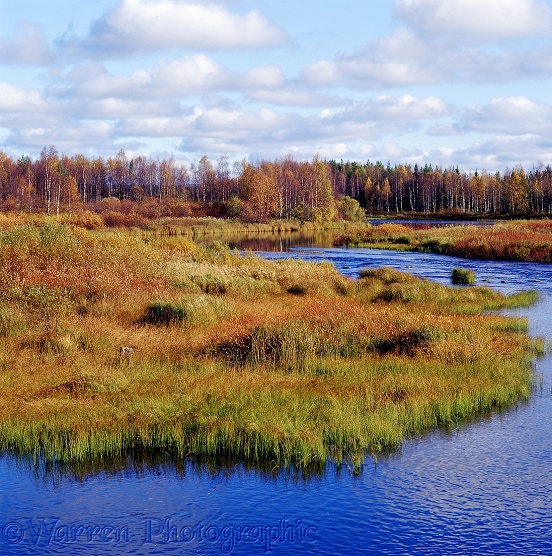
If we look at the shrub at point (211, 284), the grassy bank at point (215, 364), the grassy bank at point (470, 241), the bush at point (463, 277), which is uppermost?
the grassy bank at point (470, 241)

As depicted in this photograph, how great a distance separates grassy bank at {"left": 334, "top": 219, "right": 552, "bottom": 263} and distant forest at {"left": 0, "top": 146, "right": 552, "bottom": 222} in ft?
111

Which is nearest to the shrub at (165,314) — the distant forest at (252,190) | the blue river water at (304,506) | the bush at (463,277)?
the blue river water at (304,506)

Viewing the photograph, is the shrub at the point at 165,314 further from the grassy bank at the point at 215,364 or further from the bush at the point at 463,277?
the bush at the point at 463,277

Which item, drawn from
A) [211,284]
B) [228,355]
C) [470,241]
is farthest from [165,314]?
A: [470,241]

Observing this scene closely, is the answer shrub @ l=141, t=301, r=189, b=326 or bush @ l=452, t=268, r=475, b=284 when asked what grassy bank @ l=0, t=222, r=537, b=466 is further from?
bush @ l=452, t=268, r=475, b=284

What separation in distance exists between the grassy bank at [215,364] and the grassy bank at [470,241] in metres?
25.8

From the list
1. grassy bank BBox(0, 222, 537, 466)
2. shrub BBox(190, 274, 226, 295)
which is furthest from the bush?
shrub BBox(190, 274, 226, 295)

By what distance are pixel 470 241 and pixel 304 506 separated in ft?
164

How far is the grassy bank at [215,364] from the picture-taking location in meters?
11.8

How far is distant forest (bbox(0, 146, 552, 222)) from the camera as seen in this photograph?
359 feet

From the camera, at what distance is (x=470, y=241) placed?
57094 millimetres

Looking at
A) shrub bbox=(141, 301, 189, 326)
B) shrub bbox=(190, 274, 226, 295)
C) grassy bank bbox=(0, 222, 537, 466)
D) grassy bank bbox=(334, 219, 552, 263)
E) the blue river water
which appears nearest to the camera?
the blue river water

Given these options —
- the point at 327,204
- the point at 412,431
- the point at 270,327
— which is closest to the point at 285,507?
the point at 412,431

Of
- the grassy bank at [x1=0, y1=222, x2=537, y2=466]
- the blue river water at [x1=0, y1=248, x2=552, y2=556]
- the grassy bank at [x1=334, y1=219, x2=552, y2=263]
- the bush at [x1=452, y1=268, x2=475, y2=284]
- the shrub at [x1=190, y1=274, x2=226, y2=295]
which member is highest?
the grassy bank at [x1=334, y1=219, x2=552, y2=263]
